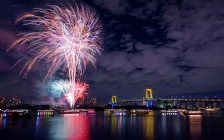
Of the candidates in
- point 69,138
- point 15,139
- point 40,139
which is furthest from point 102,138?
point 15,139

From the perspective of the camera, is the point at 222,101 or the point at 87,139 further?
the point at 222,101

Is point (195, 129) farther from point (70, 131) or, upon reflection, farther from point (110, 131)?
point (70, 131)

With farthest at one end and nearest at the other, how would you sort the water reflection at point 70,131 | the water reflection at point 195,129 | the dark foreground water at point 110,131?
the water reflection at point 195,129 → the dark foreground water at point 110,131 → the water reflection at point 70,131

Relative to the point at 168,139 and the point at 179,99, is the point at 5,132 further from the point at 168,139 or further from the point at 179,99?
the point at 179,99

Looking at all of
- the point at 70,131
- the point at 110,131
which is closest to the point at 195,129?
the point at 110,131

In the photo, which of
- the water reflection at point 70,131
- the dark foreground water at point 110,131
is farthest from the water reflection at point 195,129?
the water reflection at point 70,131

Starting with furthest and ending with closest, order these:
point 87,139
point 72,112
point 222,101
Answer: point 222,101 < point 72,112 < point 87,139

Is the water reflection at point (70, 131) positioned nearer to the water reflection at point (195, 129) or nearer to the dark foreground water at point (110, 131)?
the dark foreground water at point (110, 131)

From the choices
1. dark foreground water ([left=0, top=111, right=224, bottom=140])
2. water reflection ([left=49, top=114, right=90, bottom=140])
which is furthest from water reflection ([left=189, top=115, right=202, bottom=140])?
water reflection ([left=49, top=114, right=90, bottom=140])

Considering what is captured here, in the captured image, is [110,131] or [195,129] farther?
[195,129]

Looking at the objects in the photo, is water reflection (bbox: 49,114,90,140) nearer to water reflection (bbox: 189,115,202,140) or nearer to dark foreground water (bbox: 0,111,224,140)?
dark foreground water (bbox: 0,111,224,140)

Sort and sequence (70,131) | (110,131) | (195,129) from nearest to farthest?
(70,131), (110,131), (195,129)
